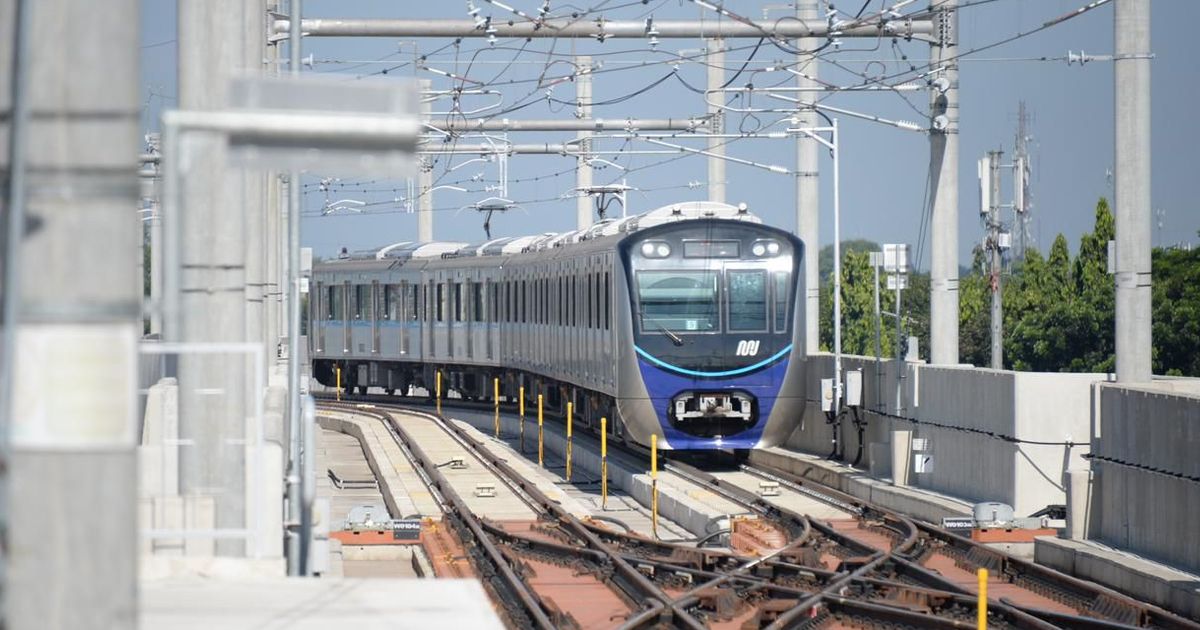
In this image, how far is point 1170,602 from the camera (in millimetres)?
15328

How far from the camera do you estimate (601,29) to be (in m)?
24.9

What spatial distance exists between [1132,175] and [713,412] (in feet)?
27.0

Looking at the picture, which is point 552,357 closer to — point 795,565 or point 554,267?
point 554,267

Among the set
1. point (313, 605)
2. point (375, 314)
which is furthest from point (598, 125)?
point (313, 605)

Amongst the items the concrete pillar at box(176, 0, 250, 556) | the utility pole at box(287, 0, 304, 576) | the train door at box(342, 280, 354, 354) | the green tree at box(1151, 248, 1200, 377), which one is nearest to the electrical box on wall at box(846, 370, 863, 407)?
the utility pole at box(287, 0, 304, 576)

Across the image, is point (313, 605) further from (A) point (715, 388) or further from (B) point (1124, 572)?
(A) point (715, 388)

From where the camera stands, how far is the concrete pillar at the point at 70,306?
4562 mm

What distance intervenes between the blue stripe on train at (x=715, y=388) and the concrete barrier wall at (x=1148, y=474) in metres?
7.56

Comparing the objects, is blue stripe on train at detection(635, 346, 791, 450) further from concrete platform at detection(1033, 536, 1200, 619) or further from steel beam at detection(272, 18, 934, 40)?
concrete platform at detection(1033, 536, 1200, 619)

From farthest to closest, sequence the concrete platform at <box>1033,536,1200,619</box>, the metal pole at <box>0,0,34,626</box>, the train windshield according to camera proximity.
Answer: the train windshield, the concrete platform at <box>1033,536,1200,619</box>, the metal pole at <box>0,0,34,626</box>

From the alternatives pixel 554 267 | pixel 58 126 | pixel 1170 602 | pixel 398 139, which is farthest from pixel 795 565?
pixel 554 267

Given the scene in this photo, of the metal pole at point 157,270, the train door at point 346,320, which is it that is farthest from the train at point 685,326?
the train door at point 346,320

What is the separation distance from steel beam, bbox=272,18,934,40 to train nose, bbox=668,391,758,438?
15.5 ft

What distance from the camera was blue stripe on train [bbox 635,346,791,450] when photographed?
2584cm
